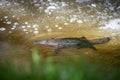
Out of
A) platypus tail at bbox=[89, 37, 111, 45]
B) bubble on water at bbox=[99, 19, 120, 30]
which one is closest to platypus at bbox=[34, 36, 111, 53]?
platypus tail at bbox=[89, 37, 111, 45]

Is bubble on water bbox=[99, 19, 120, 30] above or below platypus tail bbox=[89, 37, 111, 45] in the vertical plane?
above

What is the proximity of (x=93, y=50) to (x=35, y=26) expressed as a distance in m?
0.80

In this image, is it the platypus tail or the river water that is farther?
the platypus tail

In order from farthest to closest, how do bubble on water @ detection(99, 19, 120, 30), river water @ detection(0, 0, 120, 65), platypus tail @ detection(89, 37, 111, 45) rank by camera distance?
bubble on water @ detection(99, 19, 120, 30) < platypus tail @ detection(89, 37, 111, 45) < river water @ detection(0, 0, 120, 65)

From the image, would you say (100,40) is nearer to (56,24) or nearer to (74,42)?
(74,42)

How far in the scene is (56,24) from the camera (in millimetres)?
3432

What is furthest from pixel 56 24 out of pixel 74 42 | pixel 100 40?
pixel 100 40

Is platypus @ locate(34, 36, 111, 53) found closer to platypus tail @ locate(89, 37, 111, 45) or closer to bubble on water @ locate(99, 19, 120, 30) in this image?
platypus tail @ locate(89, 37, 111, 45)

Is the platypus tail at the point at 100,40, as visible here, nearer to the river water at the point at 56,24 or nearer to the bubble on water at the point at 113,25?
the river water at the point at 56,24

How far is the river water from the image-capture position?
297 centimetres

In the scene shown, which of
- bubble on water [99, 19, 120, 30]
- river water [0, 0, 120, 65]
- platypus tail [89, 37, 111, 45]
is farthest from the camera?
bubble on water [99, 19, 120, 30]

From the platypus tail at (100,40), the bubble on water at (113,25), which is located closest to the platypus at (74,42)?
the platypus tail at (100,40)

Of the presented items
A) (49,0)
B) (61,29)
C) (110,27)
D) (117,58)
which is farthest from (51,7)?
(117,58)

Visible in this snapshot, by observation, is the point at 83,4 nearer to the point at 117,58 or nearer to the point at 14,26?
the point at 14,26
